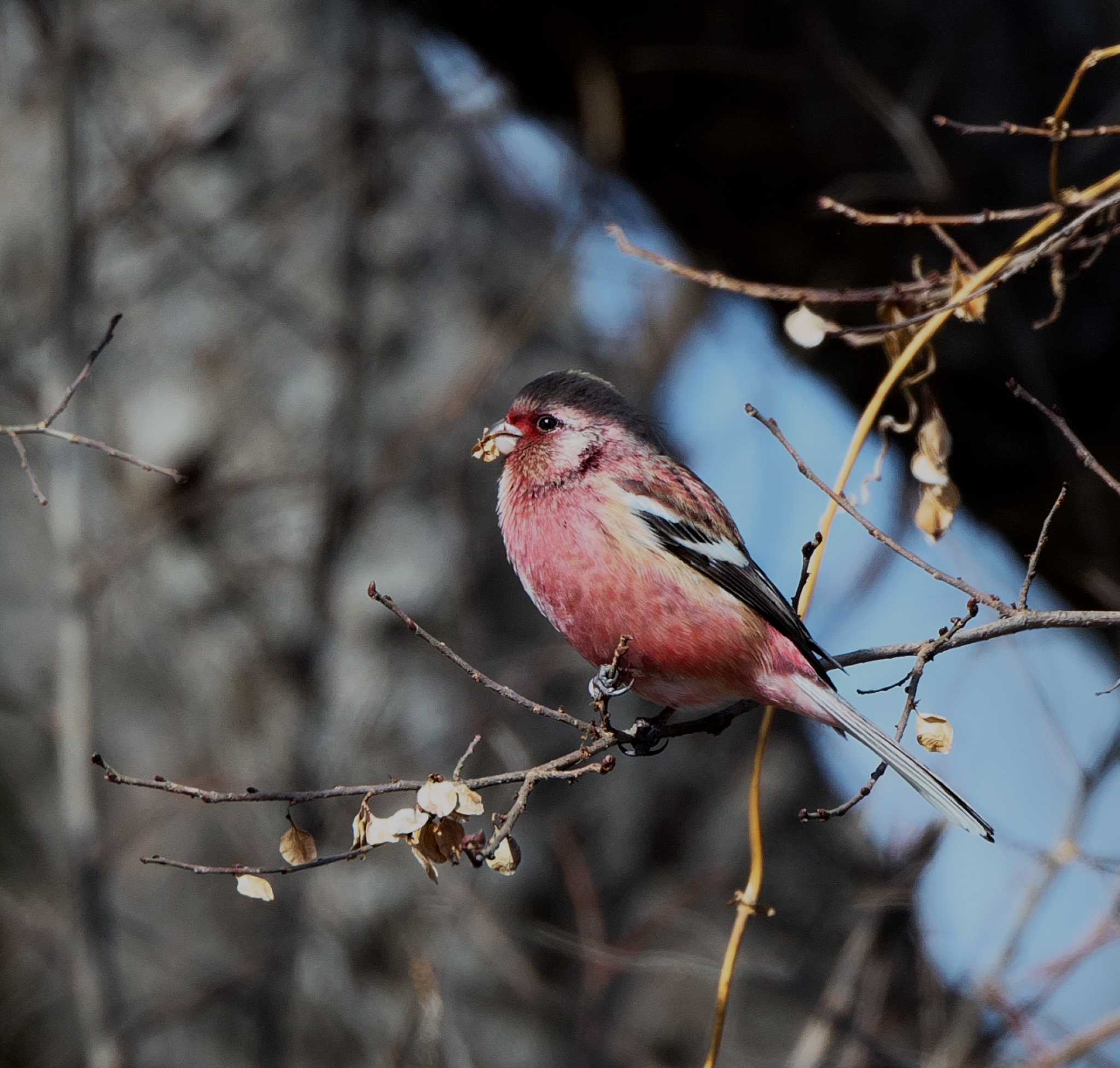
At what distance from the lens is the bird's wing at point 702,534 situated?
3.22 meters

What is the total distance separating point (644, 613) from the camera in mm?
3133

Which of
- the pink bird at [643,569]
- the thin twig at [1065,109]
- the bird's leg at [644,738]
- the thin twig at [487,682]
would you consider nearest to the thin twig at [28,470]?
the thin twig at [487,682]

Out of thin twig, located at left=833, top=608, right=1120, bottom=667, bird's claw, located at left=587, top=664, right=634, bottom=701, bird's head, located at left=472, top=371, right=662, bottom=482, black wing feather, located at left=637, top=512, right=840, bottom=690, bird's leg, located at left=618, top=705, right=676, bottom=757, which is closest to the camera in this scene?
thin twig, located at left=833, top=608, right=1120, bottom=667

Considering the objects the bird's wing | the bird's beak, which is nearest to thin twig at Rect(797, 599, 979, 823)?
the bird's wing

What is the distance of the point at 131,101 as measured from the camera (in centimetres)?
711

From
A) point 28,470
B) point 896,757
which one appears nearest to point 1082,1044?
point 896,757

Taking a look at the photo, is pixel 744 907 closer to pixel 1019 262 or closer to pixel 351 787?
pixel 351 787

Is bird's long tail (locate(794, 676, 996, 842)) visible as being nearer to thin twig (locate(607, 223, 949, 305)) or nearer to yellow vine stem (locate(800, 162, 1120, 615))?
yellow vine stem (locate(800, 162, 1120, 615))

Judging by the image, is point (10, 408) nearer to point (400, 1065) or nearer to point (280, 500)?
point (280, 500)

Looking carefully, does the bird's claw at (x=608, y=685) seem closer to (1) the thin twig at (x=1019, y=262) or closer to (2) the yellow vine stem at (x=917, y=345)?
(2) the yellow vine stem at (x=917, y=345)

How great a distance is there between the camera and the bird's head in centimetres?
344

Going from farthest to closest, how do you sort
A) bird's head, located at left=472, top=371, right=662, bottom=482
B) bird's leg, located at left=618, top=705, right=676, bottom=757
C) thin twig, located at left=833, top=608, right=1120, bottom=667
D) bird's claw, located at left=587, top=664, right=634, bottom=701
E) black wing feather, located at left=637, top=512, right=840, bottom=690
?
bird's head, located at left=472, top=371, right=662, bottom=482
black wing feather, located at left=637, top=512, right=840, bottom=690
bird's leg, located at left=618, top=705, right=676, bottom=757
bird's claw, located at left=587, top=664, right=634, bottom=701
thin twig, located at left=833, top=608, right=1120, bottom=667

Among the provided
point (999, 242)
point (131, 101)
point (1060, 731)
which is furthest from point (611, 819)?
point (131, 101)

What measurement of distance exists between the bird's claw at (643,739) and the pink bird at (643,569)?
9 cm
